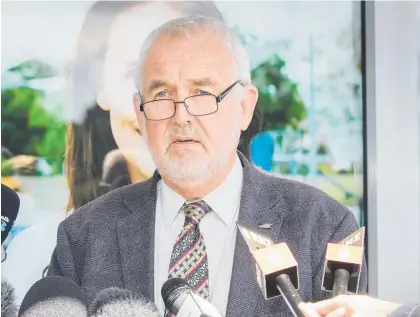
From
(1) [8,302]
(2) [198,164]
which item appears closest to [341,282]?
(2) [198,164]

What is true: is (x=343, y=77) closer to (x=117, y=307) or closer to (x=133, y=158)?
(x=133, y=158)

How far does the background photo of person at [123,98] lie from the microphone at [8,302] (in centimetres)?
5

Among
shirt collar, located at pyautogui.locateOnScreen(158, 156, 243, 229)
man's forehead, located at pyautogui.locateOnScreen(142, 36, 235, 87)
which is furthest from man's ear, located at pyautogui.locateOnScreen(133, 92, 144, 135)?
shirt collar, located at pyautogui.locateOnScreen(158, 156, 243, 229)

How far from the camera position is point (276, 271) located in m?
1.75

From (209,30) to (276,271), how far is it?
86 centimetres

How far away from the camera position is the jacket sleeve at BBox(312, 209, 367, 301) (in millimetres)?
1948

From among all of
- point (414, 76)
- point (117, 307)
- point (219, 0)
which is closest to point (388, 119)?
point (414, 76)

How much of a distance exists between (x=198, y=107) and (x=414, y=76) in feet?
2.74

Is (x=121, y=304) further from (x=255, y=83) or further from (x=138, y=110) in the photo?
(x=255, y=83)

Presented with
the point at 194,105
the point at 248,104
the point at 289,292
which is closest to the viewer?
the point at 289,292

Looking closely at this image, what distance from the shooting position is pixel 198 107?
6.50 ft

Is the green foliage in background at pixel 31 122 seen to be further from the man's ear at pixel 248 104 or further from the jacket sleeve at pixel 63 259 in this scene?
the man's ear at pixel 248 104

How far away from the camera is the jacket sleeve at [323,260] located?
1948 mm

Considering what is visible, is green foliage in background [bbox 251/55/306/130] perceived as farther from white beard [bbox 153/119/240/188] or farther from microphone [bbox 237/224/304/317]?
microphone [bbox 237/224/304/317]
